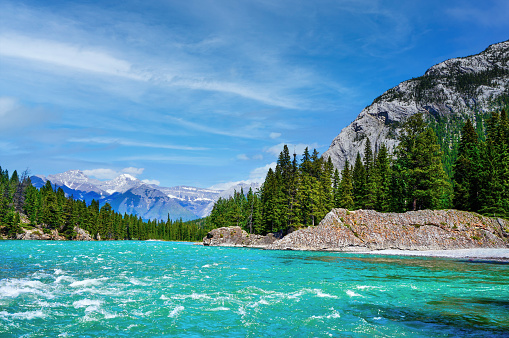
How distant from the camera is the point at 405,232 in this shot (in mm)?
52281

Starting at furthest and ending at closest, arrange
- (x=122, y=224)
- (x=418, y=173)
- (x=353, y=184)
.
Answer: (x=122, y=224) < (x=353, y=184) < (x=418, y=173)

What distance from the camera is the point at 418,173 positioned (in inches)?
2261

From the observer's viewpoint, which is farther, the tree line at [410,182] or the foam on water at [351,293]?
the tree line at [410,182]

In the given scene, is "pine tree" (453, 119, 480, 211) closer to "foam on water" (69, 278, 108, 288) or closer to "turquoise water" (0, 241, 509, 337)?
"turquoise water" (0, 241, 509, 337)

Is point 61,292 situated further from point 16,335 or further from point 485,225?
point 485,225

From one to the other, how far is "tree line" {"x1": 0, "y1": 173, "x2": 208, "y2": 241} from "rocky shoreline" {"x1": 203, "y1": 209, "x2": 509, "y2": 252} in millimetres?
112681

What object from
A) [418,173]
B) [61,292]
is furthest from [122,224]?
[61,292]

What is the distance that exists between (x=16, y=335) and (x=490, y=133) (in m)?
79.8

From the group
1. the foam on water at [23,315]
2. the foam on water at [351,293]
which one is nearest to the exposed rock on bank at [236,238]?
the foam on water at [351,293]

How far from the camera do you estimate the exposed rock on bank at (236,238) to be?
82750mm

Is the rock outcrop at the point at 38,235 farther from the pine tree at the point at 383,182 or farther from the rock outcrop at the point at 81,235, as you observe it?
the pine tree at the point at 383,182

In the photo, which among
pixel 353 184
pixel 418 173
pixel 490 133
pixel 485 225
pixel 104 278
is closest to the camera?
pixel 104 278

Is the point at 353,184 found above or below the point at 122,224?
above

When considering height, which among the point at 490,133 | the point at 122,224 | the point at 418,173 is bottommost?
the point at 122,224
